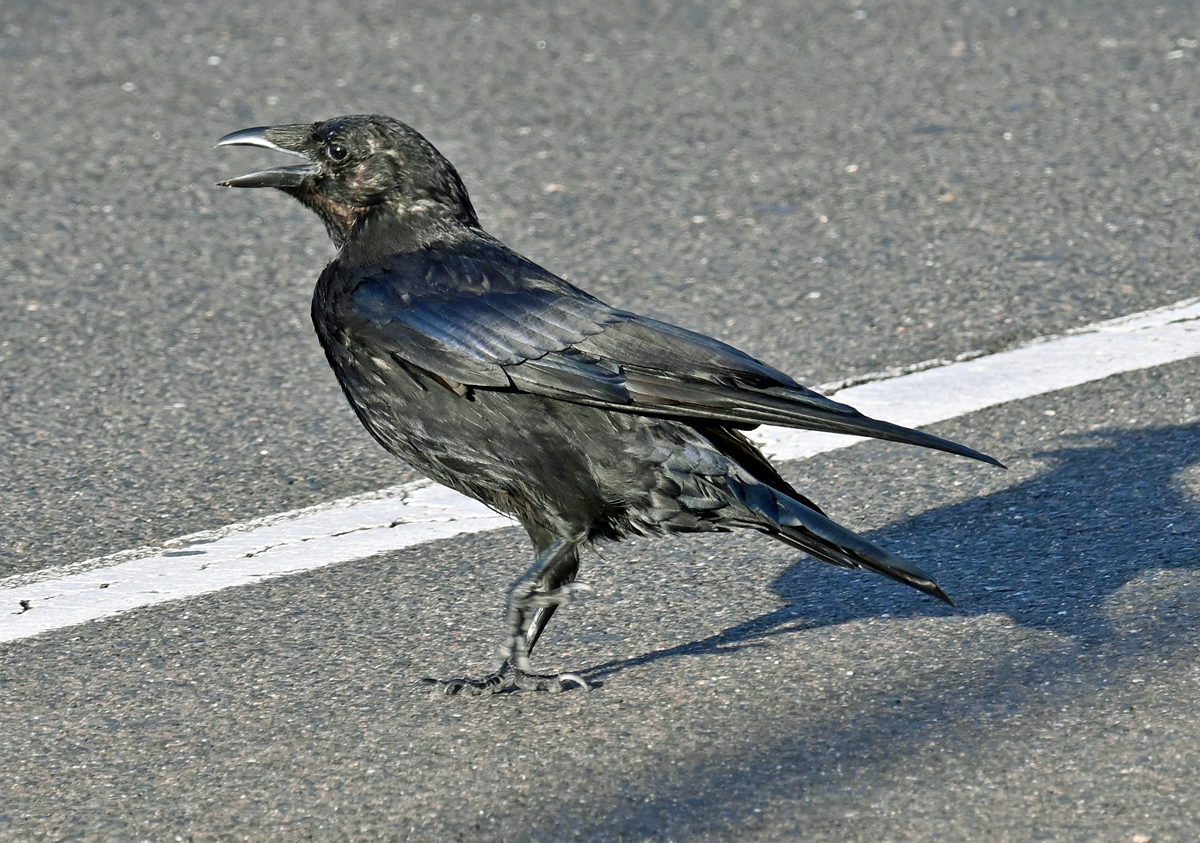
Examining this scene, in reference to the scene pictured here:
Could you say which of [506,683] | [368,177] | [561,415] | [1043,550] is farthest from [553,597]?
[1043,550]

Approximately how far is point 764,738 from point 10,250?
12.3ft

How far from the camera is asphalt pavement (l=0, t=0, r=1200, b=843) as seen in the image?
305 centimetres

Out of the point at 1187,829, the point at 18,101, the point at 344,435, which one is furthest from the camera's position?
the point at 18,101

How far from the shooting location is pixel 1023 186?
614cm

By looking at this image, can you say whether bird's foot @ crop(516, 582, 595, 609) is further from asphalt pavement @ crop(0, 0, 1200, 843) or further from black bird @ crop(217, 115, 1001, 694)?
asphalt pavement @ crop(0, 0, 1200, 843)

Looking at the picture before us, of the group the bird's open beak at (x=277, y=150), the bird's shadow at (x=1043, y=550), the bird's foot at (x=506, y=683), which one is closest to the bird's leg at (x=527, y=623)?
the bird's foot at (x=506, y=683)

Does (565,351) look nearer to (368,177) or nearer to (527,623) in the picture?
(527,623)

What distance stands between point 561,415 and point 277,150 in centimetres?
99

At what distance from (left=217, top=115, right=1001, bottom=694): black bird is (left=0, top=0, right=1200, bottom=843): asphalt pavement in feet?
0.89

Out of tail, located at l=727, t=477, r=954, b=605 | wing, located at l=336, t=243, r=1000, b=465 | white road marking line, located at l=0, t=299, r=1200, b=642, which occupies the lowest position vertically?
white road marking line, located at l=0, t=299, r=1200, b=642

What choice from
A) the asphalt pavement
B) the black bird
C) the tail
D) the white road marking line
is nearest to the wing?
the black bird

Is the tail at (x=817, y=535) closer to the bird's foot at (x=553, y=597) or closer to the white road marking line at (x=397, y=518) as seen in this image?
the bird's foot at (x=553, y=597)

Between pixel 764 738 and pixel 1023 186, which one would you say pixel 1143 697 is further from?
pixel 1023 186

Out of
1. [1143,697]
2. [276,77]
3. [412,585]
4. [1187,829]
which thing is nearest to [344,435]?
[412,585]
